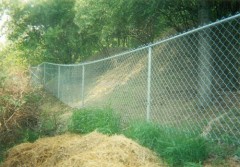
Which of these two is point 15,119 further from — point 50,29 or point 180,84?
point 50,29

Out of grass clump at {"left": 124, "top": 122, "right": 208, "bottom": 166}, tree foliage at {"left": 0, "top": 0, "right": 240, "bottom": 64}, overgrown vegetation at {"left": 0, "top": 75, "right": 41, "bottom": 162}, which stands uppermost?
tree foliage at {"left": 0, "top": 0, "right": 240, "bottom": 64}

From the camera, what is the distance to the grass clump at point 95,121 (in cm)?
675

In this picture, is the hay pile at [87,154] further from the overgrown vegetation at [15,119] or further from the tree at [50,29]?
the tree at [50,29]

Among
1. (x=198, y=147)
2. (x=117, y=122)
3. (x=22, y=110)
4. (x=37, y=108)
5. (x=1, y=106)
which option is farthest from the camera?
(x=37, y=108)

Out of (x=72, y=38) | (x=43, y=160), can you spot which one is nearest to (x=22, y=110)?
(x=43, y=160)

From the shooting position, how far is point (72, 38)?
1867 centimetres

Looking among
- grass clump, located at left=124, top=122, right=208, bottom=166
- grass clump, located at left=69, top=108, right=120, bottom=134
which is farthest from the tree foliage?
grass clump, located at left=124, top=122, right=208, bottom=166

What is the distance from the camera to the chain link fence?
5.96 metres

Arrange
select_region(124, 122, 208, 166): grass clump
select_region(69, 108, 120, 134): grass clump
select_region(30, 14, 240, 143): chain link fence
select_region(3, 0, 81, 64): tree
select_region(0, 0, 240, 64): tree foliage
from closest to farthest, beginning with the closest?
select_region(124, 122, 208, 166): grass clump < select_region(30, 14, 240, 143): chain link fence < select_region(69, 108, 120, 134): grass clump < select_region(0, 0, 240, 64): tree foliage < select_region(3, 0, 81, 64): tree

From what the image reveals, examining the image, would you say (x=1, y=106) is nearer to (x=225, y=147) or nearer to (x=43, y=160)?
(x=43, y=160)

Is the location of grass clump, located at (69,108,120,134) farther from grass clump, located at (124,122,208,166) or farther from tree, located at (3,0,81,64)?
tree, located at (3,0,81,64)

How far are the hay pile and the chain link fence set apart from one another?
1.03 metres

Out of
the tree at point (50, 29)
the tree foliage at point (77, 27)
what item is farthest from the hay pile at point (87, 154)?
the tree at point (50, 29)

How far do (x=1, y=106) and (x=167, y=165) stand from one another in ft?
14.1
